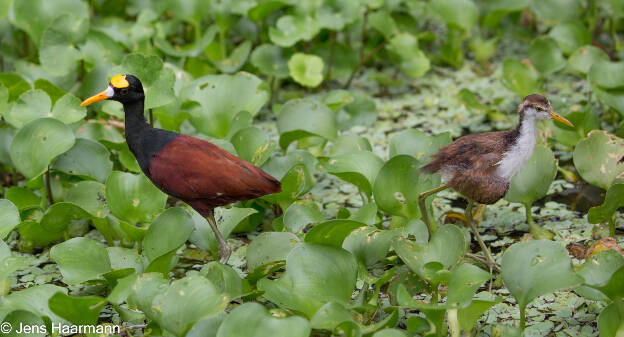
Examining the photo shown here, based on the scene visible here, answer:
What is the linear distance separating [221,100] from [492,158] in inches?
65.2

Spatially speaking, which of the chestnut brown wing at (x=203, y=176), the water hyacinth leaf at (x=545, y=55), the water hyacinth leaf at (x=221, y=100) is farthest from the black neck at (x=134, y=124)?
the water hyacinth leaf at (x=545, y=55)

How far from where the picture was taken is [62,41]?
434 centimetres

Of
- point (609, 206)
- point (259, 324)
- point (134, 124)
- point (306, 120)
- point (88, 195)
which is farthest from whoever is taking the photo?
point (306, 120)

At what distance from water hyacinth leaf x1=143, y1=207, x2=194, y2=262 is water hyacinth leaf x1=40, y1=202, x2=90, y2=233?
390 millimetres

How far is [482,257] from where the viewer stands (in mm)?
3373

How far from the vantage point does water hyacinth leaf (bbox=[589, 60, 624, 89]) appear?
404cm

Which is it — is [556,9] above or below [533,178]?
above

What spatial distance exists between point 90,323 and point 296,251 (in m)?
0.81

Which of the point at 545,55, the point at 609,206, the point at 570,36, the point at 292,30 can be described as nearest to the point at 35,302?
the point at 609,206

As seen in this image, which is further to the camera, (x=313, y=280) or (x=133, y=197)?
(x=133, y=197)

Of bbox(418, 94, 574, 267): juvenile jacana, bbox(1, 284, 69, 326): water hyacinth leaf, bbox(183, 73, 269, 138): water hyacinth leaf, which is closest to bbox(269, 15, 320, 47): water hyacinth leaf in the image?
bbox(183, 73, 269, 138): water hyacinth leaf

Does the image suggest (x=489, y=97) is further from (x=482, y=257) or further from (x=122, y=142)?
(x=122, y=142)

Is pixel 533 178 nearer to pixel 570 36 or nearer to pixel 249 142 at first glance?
pixel 249 142

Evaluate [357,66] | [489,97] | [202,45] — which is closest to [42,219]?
[202,45]
